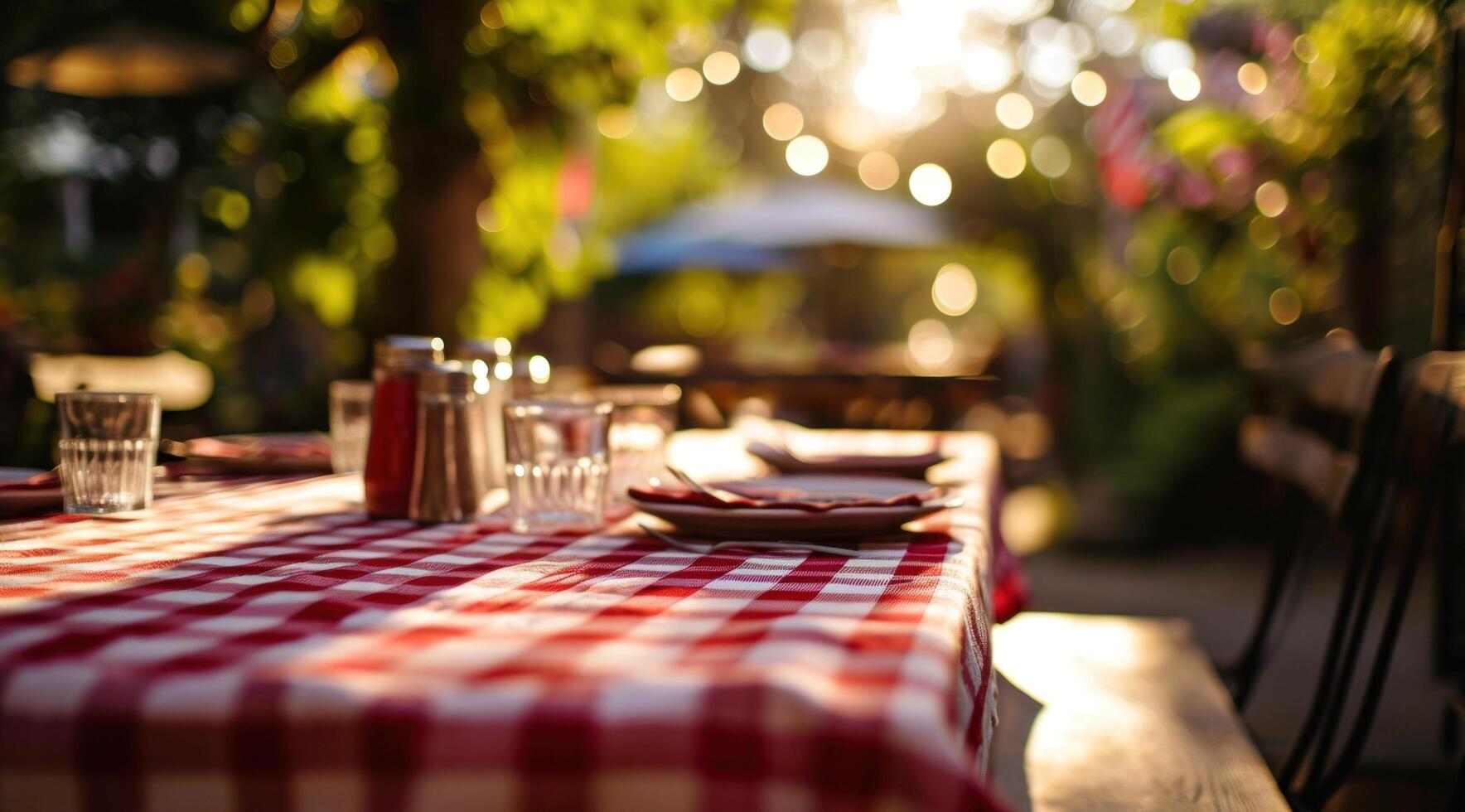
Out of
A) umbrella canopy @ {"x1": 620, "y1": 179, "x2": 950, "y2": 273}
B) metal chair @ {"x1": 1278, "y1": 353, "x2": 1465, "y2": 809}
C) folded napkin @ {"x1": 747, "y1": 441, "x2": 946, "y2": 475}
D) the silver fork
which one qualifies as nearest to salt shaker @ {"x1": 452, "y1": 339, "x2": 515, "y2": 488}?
the silver fork

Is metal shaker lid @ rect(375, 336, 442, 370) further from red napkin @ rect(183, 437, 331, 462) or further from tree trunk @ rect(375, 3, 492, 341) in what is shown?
tree trunk @ rect(375, 3, 492, 341)

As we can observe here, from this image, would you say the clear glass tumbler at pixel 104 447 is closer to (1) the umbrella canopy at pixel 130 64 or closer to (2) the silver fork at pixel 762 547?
(2) the silver fork at pixel 762 547

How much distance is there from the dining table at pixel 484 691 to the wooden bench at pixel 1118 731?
1.57 ft

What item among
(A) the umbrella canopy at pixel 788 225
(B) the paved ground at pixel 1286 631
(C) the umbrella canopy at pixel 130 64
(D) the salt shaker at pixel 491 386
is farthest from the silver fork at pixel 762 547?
(A) the umbrella canopy at pixel 788 225

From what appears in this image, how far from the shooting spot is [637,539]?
48.2 inches

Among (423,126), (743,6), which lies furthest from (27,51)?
(743,6)

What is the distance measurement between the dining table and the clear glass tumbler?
0.34m

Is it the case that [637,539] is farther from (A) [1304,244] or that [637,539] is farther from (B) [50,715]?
(A) [1304,244]

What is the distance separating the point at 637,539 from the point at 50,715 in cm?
65

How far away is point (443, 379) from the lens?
51.4 inches

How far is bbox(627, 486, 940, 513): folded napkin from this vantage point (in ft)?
3.81

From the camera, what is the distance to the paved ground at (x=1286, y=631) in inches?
102

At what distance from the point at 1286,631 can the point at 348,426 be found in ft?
11.9

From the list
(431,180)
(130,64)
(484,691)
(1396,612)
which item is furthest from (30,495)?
(130,64)
